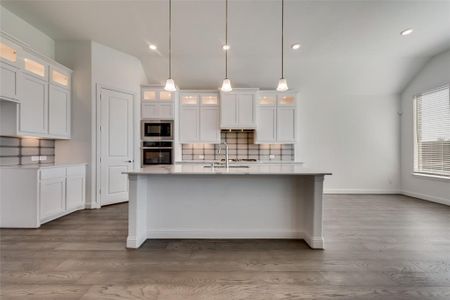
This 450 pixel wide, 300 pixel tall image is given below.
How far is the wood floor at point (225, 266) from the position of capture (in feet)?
5.74

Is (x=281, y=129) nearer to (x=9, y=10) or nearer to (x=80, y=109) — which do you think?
(x=80, y=109)

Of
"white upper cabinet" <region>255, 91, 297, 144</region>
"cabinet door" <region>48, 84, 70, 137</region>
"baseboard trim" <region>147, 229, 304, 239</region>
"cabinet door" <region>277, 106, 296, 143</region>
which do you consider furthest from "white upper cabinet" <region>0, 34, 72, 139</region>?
"cabinet door" <region>277, 106, 296, 143</region>

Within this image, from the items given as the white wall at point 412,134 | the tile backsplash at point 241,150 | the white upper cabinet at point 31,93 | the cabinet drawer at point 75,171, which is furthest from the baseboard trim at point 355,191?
the white upper cabinet at point 31,93

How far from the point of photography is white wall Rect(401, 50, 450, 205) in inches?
181

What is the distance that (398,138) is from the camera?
5.73m

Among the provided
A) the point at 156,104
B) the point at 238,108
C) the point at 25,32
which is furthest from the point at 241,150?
the point at 25,32

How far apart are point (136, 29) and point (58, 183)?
2.85 metres

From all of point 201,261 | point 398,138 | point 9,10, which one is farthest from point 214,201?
point 398,138

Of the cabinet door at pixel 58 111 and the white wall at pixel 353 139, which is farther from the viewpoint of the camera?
the white wall at pixel 353 139

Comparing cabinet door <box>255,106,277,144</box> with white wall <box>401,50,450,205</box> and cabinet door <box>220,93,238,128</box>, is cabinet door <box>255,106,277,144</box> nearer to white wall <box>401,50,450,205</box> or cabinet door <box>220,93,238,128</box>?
cabinet door <box>220,93,238,128</box>

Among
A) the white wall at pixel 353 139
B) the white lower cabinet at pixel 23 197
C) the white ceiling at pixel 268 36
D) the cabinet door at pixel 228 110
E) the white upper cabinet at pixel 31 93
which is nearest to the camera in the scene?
the white upper cabinet at pixel 31 93

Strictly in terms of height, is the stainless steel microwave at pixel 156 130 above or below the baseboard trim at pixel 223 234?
above

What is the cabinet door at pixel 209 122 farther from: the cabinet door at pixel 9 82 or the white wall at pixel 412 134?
the white wall at pixel 412 134

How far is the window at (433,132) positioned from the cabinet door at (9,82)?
24.6ft
